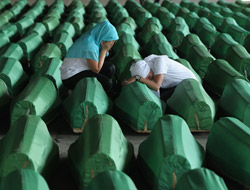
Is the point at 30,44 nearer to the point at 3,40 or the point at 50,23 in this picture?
the point at 3,40

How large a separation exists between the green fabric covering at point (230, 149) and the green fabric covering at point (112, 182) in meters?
0.61

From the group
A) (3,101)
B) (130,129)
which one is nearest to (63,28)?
(3,101)

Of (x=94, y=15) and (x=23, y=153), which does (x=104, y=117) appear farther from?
(x=94, y=15)

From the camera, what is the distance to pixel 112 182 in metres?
1.51

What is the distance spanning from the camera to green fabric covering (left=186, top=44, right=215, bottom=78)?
3471 mm

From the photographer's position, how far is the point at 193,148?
1.96 m

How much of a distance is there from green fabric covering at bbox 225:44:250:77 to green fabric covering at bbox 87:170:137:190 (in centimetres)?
215

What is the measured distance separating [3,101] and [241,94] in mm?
1510

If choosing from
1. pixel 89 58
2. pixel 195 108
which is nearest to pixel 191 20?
pixel 89 58

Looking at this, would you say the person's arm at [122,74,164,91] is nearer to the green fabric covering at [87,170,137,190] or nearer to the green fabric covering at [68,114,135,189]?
the green fabric covering at [68,114,135,189]

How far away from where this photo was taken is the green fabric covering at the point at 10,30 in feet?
14.2

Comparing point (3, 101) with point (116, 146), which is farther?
point (3, 101)

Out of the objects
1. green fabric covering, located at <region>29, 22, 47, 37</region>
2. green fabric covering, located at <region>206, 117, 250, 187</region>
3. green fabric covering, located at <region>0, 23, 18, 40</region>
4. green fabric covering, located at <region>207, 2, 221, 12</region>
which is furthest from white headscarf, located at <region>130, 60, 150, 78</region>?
green fabric covering, located at <region>207, 2, 221, 12</region>

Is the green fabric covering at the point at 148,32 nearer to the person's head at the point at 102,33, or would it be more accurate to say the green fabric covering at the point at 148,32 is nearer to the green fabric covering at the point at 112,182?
the person's head at the point at 102,33
